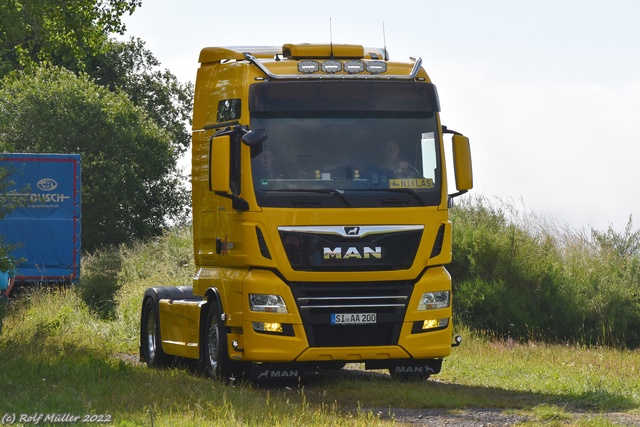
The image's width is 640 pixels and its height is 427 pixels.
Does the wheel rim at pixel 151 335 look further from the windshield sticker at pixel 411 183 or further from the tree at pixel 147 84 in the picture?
the tree at pixel 147 84

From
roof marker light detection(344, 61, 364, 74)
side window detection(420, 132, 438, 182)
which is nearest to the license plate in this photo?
side window detection(420, 132, 438, 182)

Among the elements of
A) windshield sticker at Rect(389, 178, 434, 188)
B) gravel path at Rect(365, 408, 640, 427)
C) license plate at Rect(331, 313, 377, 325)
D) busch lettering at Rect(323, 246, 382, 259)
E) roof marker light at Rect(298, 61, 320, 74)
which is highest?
roof marker light at Rect(298, 61, 320, 74)

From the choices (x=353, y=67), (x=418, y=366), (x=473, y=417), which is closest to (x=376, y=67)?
(x=353, y=67)

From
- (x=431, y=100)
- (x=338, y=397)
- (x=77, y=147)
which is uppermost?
(x=77, y=147)

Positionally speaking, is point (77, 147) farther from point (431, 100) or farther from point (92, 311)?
point (431, 100)

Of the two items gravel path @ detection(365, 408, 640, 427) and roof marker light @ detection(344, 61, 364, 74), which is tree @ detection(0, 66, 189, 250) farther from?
gravel path @ detection(365, 408, 640, 427)

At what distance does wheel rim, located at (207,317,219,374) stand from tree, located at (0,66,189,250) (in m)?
31.5

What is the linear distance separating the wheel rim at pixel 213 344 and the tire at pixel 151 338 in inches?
87.9

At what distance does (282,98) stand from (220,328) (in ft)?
9.05

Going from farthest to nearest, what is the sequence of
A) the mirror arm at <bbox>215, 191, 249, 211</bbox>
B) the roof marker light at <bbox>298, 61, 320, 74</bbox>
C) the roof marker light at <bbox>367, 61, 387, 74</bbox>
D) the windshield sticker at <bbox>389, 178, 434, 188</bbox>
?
the roof marker light at <bbox>367, 61, 387, 74</bbox>
the roof marker light at <bbox>298, 61, 320, 74</bbox>
the windshield sticker at <bbox>389, 178, 434, 188</bbox>
the mirror arm at <bbox>215, 191, 249, 211</bbox>

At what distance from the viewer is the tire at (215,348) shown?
45.7ft

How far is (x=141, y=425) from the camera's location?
9922 mm

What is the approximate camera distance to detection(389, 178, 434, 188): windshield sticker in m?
13.6

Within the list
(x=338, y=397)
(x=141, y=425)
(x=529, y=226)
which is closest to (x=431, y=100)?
(x=338, y=397)
